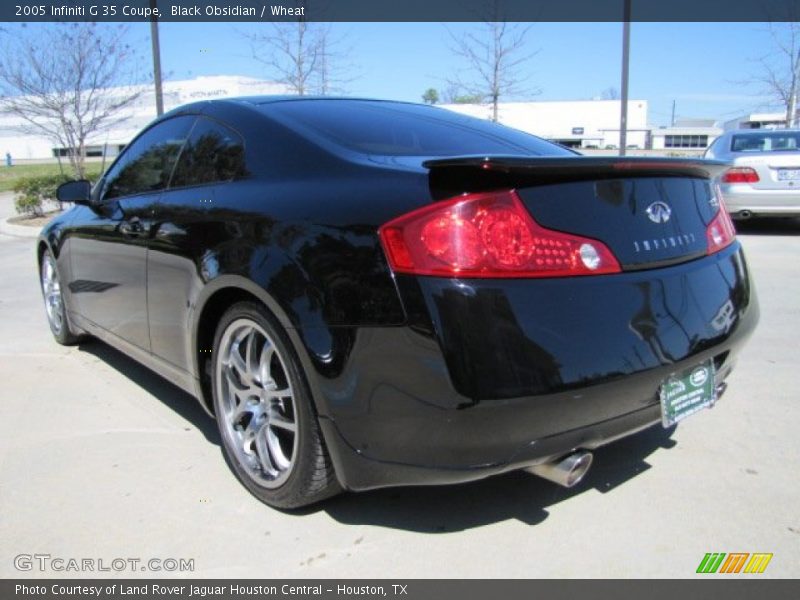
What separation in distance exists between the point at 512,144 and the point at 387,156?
0.86 metres

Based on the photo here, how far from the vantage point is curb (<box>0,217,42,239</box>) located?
11.8 meters

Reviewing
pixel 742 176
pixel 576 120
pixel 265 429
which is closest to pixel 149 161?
pixel 265 429

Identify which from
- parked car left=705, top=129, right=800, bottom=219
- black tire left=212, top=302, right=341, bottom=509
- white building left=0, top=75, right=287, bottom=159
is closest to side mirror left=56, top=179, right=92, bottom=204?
black tire left=212, top=302, right=341, bottom=509

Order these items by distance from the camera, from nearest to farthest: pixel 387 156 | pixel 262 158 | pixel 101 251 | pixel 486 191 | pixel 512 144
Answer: pixel 486 191 < pixel 387 156 < pixel 262 158 < pixel 512 144 < pixel 101 251

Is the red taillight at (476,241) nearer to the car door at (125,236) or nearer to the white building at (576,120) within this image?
the car door at (125,236)

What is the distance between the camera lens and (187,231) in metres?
2.78

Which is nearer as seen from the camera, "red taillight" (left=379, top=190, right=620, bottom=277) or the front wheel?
"red taillight" (left=379, top=190, right=620, bottom=277)

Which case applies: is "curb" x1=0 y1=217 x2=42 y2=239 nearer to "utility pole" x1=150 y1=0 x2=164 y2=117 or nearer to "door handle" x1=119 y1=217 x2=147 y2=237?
"utility pole" x1=150 y1=0 x2=164 y2=117

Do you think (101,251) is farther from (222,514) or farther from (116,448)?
(222,514)

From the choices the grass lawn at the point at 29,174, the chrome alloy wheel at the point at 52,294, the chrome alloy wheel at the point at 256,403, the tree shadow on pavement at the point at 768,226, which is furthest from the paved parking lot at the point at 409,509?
the grass lawn at the point at 29,174

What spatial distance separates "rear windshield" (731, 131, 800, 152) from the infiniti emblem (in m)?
8.46

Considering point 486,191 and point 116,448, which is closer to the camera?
point 486,191
